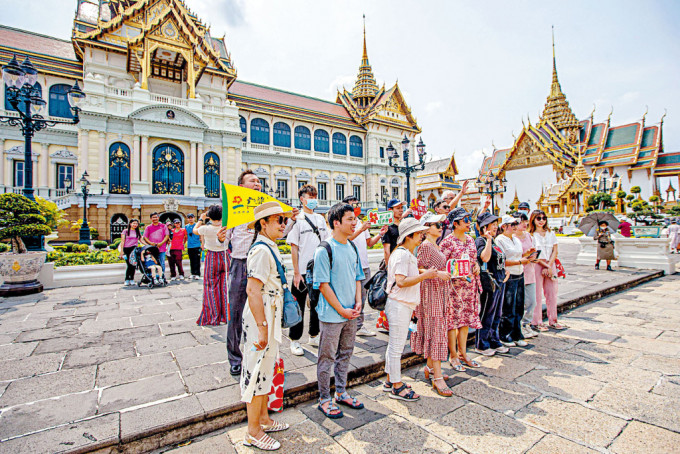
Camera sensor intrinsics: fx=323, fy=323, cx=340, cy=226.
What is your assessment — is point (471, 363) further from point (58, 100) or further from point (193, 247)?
point (58, 100)

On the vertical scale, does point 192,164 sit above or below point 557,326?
above

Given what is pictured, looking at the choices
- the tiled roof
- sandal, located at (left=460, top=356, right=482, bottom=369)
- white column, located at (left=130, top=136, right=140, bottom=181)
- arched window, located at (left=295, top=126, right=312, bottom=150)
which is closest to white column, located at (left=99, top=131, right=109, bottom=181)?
white column, located at (left=130, top=136, right=140, bottom=181)

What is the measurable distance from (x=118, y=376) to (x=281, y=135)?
27.0 metres

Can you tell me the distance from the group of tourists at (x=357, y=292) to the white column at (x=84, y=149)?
65.2ft

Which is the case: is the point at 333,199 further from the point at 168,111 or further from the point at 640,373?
the point at 640,373

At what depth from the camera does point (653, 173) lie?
32.5 meters

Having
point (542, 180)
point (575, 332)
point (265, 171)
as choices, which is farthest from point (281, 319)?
point (542, 180)

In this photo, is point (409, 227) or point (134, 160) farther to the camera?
point (134, 160)

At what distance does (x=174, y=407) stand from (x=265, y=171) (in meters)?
25.7

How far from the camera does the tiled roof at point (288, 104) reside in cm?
2674

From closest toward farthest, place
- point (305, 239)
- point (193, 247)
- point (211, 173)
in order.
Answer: point (305, 239), point (193, 247), point (211, 173)

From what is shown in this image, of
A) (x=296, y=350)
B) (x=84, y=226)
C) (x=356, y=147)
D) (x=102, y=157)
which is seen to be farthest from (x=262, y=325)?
(x=356, y=147)

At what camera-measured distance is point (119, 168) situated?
771 inches

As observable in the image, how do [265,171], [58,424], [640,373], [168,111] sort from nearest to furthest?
[58,424]
[640,373]
[168,111]
[265,171]
